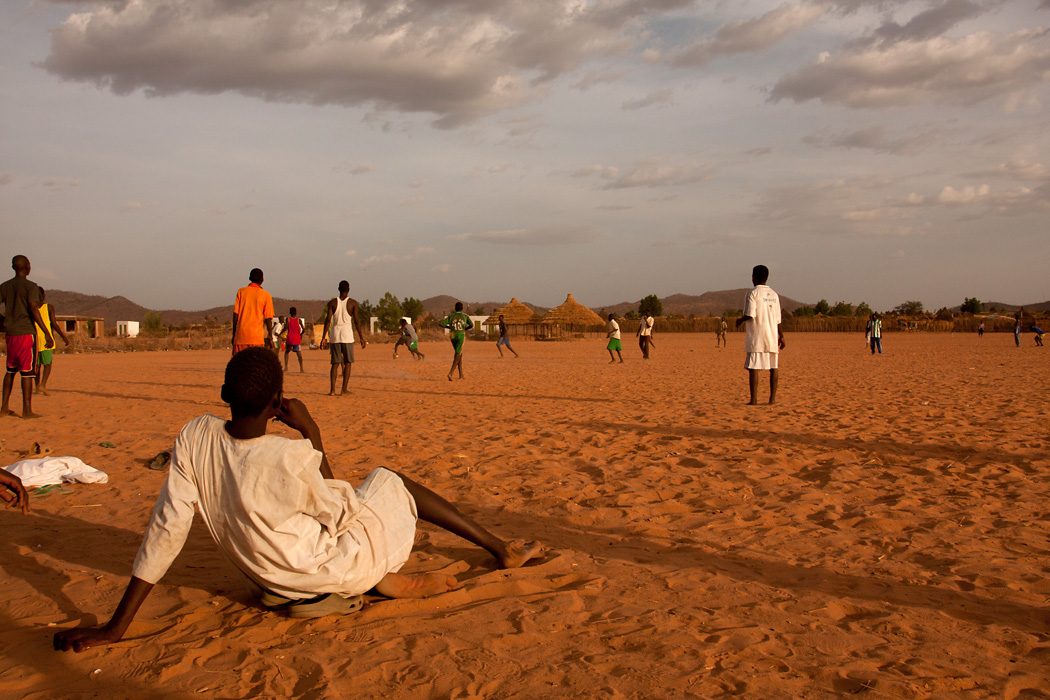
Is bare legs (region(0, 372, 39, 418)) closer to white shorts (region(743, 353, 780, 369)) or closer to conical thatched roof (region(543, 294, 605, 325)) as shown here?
white shorts (region(743, 353, 780, 369))

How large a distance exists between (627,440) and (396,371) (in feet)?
40.1

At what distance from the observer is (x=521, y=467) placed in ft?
20.3

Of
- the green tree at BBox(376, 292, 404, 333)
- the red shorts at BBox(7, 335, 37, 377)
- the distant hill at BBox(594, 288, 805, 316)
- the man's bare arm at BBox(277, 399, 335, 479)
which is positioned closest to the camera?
the man's bare arm at BBox(277, 399, 335, 479)

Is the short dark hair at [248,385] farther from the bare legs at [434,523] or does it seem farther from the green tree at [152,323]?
the green tree at [152,323]

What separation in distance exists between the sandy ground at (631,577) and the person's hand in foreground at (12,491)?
1.52 feet

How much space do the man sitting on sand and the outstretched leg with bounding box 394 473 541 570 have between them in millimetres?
241

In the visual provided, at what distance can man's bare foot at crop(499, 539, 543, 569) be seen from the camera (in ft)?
11.8

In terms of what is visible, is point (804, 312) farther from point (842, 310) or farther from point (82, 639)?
point (82, 639)

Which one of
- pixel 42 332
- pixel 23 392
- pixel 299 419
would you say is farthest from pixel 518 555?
pixel 42 332

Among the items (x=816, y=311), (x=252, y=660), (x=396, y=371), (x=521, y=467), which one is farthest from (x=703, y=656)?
(x=816, y=311)

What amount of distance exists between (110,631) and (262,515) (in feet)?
2.32

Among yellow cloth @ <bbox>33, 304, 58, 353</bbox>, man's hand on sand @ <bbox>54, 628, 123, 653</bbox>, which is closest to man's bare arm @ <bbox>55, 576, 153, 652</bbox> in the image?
man's hand on sand @ <bbox>54, 628, 123, 653</bbox>

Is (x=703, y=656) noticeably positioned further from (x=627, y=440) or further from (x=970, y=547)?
(x=627, y=440)

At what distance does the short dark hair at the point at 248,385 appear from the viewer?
2.76 m
